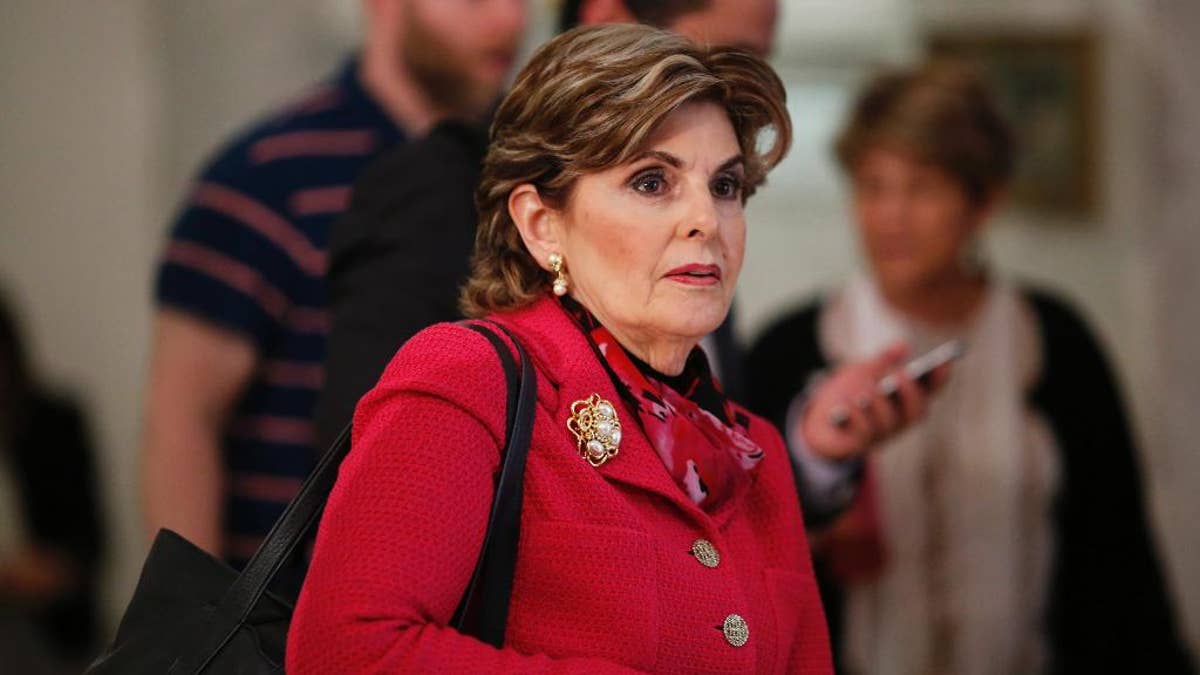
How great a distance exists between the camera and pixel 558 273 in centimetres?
188

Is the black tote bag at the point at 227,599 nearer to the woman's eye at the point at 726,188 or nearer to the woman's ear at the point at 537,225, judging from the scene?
the woman's ear at the point at 537,225

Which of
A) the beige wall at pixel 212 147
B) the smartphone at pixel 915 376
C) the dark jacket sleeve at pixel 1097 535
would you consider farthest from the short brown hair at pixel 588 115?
the beige wall at pixel 212 147

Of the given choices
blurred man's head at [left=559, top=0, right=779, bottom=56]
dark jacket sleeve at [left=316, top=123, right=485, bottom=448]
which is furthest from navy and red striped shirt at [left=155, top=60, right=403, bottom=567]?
blurred man's head at [left=559, top=0, right=779, bottom=56]

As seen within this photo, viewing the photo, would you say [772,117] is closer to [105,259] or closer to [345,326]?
[345,326]

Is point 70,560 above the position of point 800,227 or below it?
below

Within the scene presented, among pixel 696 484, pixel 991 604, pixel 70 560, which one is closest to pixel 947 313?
pixel 991 604

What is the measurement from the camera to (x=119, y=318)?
19.4ft

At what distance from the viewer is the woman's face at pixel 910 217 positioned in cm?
401

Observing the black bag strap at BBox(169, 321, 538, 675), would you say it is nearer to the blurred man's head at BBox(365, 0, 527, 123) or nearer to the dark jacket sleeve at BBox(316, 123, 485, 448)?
the dark jacket sleeve at BBox(316, 123, 485, 448)

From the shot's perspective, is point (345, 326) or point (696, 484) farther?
point (345, 326)

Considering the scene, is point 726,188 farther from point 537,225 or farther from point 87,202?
point 87,202

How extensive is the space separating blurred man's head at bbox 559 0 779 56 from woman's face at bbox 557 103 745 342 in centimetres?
59

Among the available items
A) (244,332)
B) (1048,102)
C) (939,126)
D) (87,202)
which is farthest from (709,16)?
(87,202)

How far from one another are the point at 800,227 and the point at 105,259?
8.28 ft
